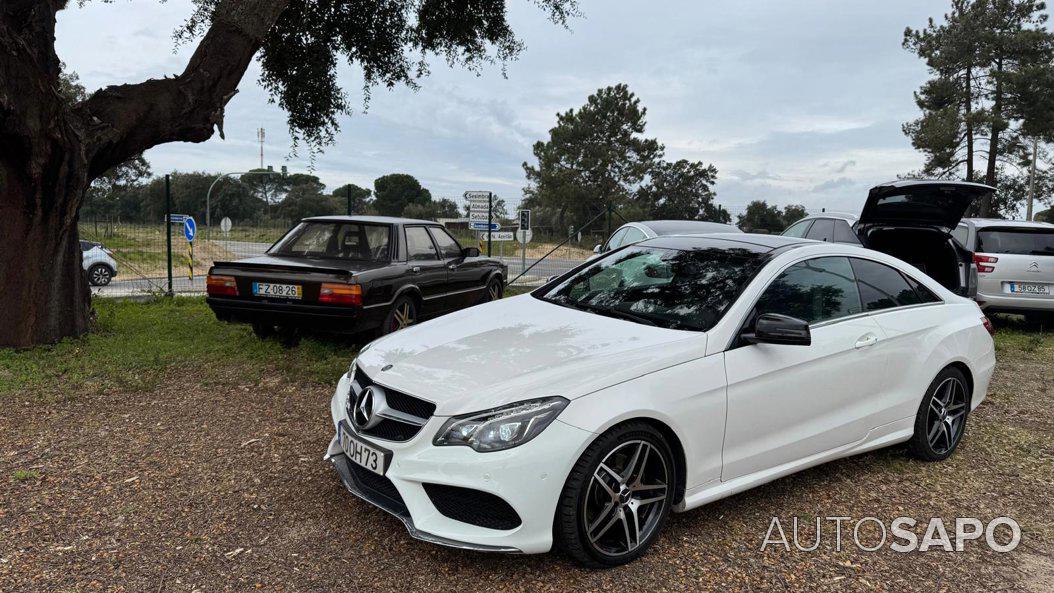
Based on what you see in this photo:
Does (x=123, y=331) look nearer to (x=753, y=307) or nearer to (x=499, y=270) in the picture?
(x=499, y=270)

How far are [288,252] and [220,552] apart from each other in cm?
455

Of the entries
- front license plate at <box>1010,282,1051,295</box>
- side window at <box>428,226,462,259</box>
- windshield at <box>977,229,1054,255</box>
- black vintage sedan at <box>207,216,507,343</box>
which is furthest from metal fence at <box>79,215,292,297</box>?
front license plate at <box>1010,282,1051,295</box>

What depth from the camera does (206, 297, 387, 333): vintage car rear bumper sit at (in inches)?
248

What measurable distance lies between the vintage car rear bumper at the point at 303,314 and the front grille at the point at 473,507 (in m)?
3.74

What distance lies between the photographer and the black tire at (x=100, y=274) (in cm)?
1695

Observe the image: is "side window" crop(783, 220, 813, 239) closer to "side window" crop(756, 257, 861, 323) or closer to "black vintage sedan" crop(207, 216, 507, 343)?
"black vintage sedan" crop(207, 216, 507, 343)

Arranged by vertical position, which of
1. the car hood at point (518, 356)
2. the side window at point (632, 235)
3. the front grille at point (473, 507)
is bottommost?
the front grille at point (473, 507)

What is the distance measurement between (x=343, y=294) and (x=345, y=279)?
0.14 metres

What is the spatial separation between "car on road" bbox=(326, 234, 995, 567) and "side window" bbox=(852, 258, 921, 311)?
0.01m

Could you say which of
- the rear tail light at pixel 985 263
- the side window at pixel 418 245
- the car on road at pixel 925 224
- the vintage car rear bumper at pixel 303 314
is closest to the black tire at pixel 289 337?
the vintage car rear bumper at pixel 303 314

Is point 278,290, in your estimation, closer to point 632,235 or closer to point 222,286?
point 222,286

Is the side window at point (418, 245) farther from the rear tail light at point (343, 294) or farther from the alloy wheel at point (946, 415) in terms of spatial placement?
the alloy wheel at point (946, 415)

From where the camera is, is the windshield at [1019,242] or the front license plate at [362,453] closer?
the front license plate at [362,453]

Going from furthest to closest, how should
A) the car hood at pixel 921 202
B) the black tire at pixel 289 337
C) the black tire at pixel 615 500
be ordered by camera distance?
the black tire at pixel 289 337, the car hood at pixel 921 202, the black tire at pixel 615 500
